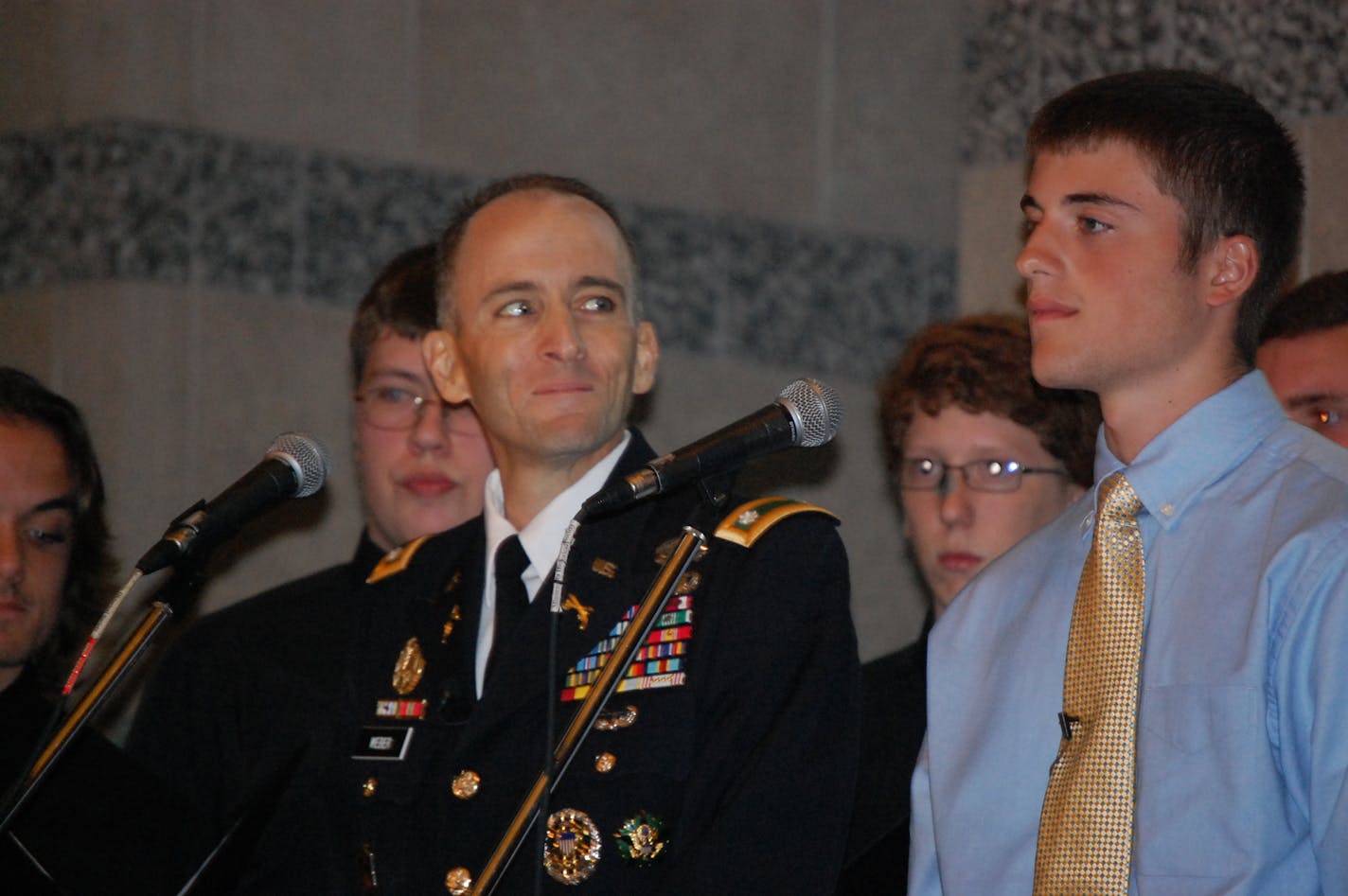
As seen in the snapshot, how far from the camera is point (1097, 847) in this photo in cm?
256

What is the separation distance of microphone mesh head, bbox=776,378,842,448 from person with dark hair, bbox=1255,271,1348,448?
3.75 ft

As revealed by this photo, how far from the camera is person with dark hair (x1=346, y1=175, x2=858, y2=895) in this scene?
9.11 ft

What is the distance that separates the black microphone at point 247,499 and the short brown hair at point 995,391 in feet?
4.47

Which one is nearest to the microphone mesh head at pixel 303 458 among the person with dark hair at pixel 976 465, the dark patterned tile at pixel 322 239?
the person with dark hair at pixel 976 465

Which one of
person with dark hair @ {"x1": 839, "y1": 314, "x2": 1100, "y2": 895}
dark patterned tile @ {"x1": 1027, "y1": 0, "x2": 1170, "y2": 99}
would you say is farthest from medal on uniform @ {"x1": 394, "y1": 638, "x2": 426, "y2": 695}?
dark patterned tile @ {"x1": 1027, "y1": 0, "x2": 1170, "y2": 99}

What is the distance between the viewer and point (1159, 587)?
8.83 ft

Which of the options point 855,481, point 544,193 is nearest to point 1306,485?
point 544,193

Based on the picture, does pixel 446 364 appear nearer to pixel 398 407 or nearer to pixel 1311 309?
pixel 398 407

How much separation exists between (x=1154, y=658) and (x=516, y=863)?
39.5 inches

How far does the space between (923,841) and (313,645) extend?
152cm

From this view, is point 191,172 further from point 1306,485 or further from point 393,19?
point 1306,485

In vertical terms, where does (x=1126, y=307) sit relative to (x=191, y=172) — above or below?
below

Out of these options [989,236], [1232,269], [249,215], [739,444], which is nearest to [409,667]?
[739,444]

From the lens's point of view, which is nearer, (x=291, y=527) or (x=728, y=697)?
(x=728, y=697)
